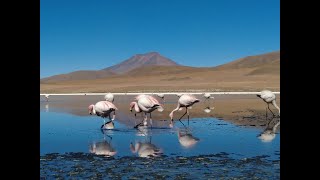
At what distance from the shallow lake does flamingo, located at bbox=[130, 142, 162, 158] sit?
0.02 m

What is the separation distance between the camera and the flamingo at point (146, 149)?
28.3 ft

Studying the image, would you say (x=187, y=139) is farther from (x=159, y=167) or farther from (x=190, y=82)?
(x=190, y=82)

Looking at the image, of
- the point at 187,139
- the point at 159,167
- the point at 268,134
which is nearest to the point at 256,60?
the point at 268,134

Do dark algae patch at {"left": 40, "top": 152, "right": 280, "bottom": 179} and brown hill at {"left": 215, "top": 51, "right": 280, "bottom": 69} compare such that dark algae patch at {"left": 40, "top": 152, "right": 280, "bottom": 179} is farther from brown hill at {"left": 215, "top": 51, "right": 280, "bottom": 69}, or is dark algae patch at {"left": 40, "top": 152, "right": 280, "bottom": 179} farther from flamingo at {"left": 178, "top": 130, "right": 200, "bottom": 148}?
brown hill at {"left": 215, "top": 51, "right": 280, "bottom": 69}

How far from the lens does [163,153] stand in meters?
8.70

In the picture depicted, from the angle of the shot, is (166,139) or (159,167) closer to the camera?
(159,167)

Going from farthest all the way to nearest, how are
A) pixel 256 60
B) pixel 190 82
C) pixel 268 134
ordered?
pixel 256 60 < pixel 190 82 < pixel 268 134

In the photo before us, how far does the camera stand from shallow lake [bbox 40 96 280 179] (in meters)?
6.83

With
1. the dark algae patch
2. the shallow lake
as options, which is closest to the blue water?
the shallow lake

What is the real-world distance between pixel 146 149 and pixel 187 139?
186 cm

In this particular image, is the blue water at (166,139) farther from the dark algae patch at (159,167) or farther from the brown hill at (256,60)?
the brown hill at (256,60)
